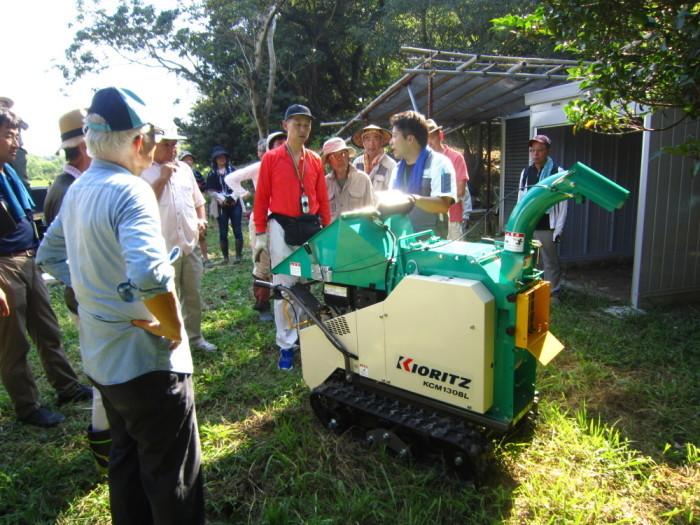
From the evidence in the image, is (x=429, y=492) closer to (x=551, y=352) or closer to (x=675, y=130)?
(x=551, y=352)

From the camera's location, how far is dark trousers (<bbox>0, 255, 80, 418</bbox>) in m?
3.27

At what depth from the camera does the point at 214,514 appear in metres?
2.54

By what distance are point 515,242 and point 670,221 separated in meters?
4.10

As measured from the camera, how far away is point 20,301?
10.9ft

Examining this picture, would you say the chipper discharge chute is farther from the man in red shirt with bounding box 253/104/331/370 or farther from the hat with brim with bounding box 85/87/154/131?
the hat with brim with bounding box 85/87/154/131

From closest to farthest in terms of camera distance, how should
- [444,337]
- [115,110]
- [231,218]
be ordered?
[115,110]
[444,337]
[231,218]

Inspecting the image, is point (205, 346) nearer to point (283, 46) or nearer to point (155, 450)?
point (155, 450)

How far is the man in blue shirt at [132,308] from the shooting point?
164 cm

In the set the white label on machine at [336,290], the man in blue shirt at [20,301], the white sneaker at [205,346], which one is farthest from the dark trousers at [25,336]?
the white label on machine at [336,290]

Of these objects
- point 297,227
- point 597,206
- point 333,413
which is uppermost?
point 297,227

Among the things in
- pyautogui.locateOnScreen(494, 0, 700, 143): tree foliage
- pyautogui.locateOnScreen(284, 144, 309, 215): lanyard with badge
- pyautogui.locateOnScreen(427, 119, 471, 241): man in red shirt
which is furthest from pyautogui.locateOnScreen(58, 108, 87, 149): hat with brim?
pyautogui.locateOnScreen(427, 119, 471, 241): man in red shirt

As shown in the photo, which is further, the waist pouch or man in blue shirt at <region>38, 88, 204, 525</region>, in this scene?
the waist pouch

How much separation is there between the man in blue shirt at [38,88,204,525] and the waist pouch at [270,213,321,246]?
2.08 meters

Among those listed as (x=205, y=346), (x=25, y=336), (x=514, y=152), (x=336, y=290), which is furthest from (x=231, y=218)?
(x=336, y=290)
